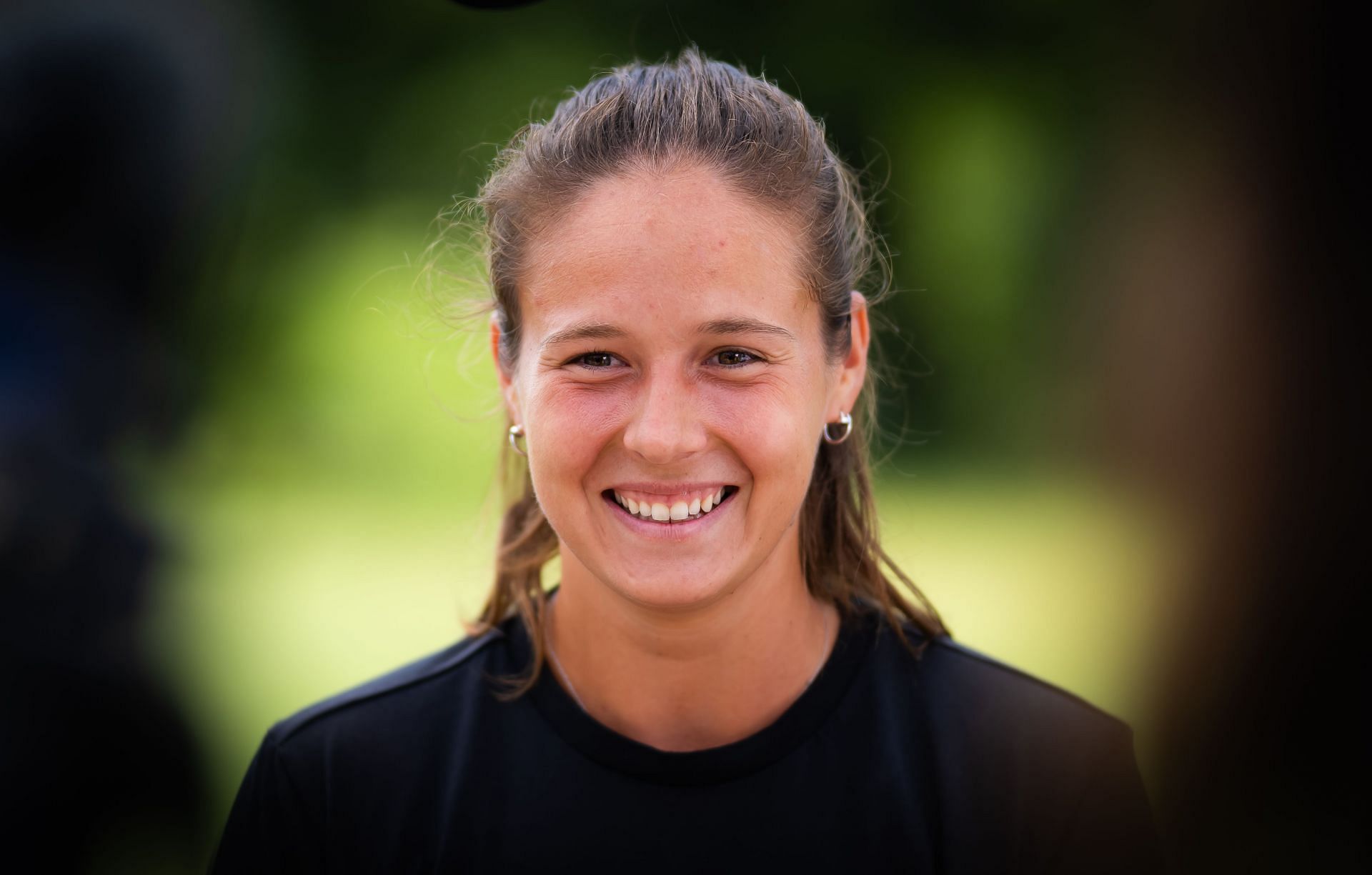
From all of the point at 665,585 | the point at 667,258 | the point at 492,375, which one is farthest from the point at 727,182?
the point at 492,375

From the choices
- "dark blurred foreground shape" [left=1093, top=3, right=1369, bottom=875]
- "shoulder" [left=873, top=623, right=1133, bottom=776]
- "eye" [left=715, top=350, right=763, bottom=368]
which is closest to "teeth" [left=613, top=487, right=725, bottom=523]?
"eye" [left=715, top=350, right=763, bottom=368]

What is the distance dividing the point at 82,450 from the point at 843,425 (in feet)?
7.56

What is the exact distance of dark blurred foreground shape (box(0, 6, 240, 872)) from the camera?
2785 millimetres

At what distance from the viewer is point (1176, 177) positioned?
211 inches

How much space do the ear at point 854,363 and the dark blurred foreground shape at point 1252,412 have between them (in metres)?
1.95

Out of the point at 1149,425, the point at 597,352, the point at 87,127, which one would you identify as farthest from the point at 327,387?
the point at 597,352

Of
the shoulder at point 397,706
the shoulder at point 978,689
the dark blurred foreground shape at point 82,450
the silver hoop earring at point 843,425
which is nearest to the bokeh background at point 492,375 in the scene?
the dark blurred foreground shape at point 82,450

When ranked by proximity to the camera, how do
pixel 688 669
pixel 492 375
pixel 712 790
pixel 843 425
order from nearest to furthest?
pixel 712 790 < pixel 688 669 < pixel 843 425 < pixel 492 375

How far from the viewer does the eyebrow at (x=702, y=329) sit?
1629 millimetres

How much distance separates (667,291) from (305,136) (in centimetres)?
502

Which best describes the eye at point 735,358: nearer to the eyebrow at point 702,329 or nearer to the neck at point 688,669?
the eyebrow at point 702,329

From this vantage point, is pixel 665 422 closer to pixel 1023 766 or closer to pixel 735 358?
pixel 735 358

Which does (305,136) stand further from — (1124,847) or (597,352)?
(1124,847)

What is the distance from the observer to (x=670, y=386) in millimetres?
1630
